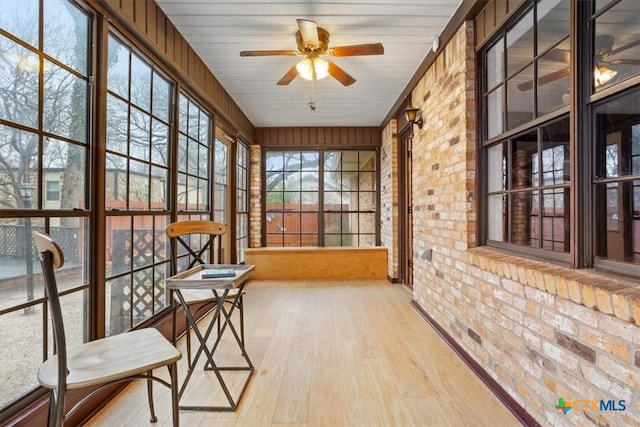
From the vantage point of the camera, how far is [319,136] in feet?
19.2

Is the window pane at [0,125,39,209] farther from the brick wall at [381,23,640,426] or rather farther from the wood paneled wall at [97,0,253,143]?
the brick wall at [381,23,640,426]

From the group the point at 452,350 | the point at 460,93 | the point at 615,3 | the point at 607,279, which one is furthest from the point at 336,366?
the point at 615,3

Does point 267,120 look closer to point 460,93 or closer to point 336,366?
point 460,93

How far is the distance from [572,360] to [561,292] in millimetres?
289

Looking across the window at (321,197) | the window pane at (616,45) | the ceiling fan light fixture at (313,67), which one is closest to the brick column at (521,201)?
the window pane at (616,45)

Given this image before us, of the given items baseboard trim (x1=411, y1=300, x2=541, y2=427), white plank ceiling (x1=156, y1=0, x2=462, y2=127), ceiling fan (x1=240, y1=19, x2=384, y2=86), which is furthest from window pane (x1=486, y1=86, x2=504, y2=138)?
baseboard trim (x1=411, y1=300, x2=541, y2=427)

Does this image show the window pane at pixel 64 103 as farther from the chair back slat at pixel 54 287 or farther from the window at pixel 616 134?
the window at pixel 616 134

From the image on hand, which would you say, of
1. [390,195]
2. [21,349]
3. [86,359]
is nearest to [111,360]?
[86,359]

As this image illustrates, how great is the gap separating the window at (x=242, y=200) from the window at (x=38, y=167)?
10.6 feet

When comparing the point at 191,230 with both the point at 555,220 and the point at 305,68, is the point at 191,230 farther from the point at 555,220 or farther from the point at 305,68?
the point at 555,220

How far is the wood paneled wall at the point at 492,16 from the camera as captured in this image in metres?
2.08

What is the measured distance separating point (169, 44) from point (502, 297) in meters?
3.00

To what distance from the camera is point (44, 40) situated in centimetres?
159

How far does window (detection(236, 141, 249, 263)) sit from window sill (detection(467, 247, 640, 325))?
395cm
